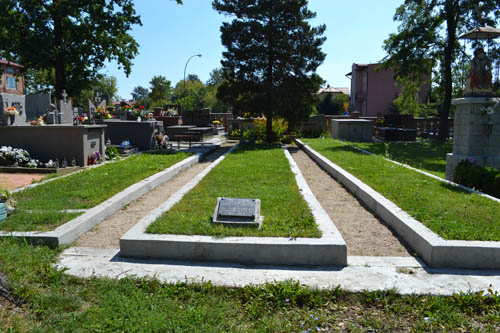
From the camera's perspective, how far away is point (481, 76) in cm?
874

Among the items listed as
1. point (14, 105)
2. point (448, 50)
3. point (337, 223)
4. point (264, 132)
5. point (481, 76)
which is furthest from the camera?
point (264, 132)

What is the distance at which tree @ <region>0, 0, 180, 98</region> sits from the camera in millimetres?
21391

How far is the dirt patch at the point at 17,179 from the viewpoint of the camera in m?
8.29

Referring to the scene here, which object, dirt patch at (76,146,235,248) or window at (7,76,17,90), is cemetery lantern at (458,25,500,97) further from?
window at (7,76,17,90)

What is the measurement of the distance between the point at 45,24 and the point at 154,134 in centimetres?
1179

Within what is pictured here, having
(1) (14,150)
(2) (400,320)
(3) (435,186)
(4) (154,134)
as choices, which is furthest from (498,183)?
(4) (154,134)

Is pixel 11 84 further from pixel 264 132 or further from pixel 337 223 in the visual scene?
pixel 337 223

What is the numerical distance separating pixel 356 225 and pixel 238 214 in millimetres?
1966

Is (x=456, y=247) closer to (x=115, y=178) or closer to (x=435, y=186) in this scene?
(x=435, y=186)

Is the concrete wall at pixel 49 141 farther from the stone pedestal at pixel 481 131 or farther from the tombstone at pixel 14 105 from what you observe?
the stone pedestal at pixel 481 131

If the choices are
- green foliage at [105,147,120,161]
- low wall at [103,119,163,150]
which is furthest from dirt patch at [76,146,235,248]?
low wall at [103,119,163,150]

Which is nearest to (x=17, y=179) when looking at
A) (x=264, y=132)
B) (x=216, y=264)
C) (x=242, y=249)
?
(x=216, y=264)

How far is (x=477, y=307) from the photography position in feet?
11.2

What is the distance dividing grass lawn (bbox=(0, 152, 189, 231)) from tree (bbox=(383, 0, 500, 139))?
16293mm
